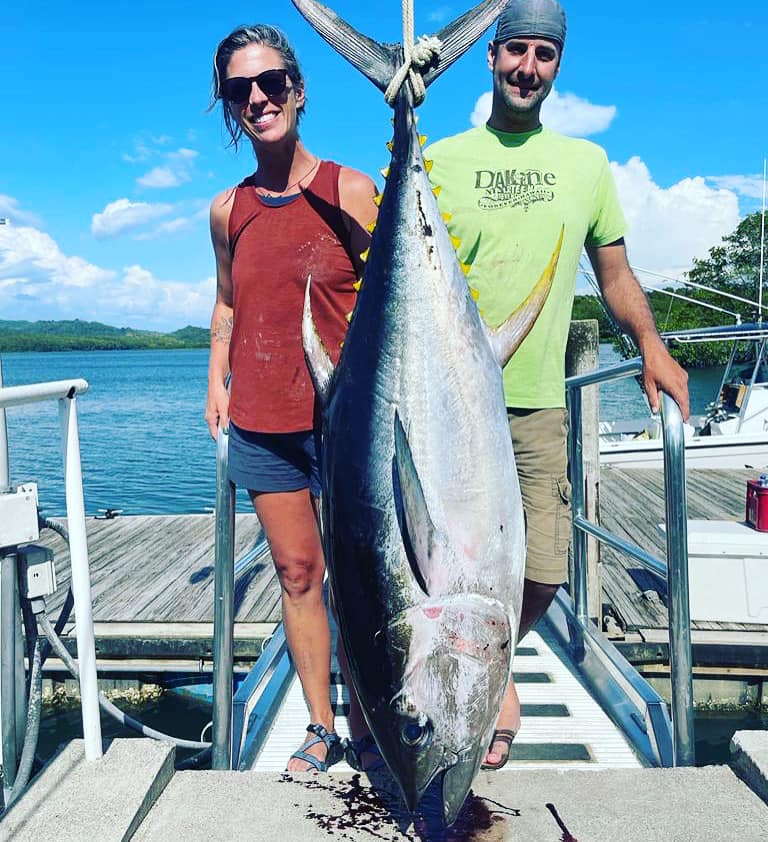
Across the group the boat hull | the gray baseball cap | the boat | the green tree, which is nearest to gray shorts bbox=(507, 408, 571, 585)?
the gray baseball cap

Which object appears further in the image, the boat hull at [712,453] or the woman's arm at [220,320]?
the boat hull at [712,453]

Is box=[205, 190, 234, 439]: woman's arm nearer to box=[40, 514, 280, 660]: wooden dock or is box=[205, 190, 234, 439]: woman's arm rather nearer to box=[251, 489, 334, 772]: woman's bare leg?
box=[251, 489, 334, 772]: woman's bare leg

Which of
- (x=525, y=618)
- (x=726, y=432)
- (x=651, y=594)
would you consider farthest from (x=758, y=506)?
(x=726, y=432)

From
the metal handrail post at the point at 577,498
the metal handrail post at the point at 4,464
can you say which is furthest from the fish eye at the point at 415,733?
the metal handrail post at the point at 577,498

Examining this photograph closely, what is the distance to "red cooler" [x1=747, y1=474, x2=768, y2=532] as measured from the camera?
439 centimetres

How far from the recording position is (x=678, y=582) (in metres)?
1.87

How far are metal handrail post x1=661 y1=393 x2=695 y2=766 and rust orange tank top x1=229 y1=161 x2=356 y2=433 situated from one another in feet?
2.86

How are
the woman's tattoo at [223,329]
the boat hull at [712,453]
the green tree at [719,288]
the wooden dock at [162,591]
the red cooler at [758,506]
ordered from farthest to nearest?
the green tree at [719,288] → the boat hull at [712,453] → the wooden dock at [162,591] → the red cooler at [758,506] → the woman's tattoo at [223,329]

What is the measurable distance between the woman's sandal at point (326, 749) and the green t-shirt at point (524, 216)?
1071 mm

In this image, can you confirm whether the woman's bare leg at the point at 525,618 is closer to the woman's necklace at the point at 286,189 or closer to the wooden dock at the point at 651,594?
the woman's necklace at the point at 286,189

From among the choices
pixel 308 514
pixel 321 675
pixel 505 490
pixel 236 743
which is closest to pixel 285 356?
pixel 308 514

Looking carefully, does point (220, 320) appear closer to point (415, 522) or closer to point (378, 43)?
point (378, 43)

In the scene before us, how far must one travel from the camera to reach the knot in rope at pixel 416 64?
153 cm

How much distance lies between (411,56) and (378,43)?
146 millimetres
